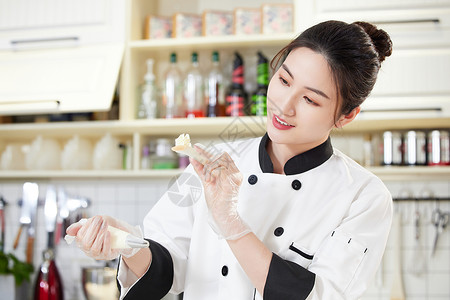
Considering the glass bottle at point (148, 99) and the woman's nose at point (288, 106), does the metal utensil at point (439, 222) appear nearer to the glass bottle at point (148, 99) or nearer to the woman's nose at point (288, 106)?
the glass bottle at point (148, 99)

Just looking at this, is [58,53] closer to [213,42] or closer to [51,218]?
[213,42]

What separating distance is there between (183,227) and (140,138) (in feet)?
3.89

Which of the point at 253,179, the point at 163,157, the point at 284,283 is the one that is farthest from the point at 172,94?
the point at 284,283

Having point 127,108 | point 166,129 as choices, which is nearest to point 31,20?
point 127,108

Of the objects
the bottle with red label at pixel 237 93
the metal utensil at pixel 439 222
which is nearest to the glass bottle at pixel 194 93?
the bottle with red label at pixel 237 93

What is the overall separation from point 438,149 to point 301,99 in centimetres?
144

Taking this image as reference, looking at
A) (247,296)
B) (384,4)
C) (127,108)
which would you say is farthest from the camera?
(127,108)

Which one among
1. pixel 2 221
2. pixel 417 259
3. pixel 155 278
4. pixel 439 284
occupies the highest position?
pixel 155 278

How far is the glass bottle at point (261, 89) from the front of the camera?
2.21 m

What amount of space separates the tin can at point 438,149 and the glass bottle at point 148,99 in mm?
1227

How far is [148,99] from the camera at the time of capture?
7.61 feet

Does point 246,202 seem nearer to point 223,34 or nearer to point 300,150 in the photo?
point 300,150

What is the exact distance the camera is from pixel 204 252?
1.21 m

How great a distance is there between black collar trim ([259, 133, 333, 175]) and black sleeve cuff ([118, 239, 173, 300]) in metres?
0.30
